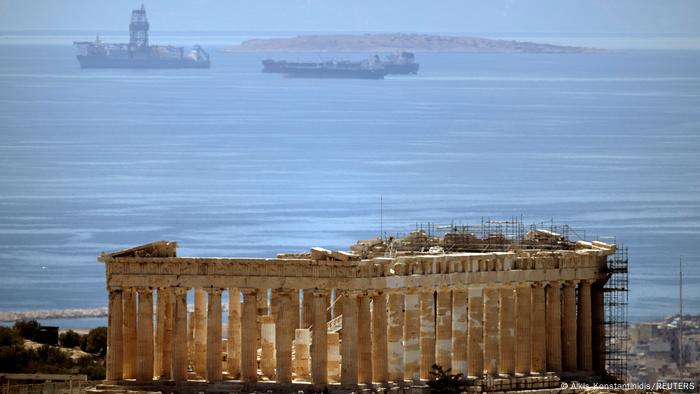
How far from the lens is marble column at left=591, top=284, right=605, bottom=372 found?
104m

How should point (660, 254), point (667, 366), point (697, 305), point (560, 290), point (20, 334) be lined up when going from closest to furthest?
point (560, 290) → point (667, 366) → point (20, 334) → point (697, 305) → point (660, 254)

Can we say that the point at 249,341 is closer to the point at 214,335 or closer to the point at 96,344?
the point at 214,335

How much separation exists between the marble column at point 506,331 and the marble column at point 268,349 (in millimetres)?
8574

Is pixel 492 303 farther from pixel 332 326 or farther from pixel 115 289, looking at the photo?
pixel 115 289

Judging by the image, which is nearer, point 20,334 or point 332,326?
point 332,326

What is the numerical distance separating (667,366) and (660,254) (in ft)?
214

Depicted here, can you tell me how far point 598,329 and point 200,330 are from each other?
50.1 feet

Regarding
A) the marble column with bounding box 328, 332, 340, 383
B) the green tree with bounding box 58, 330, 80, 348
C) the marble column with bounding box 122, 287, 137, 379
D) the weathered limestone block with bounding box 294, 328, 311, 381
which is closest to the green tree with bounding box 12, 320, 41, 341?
the green tree with bounding box 58, 330, 80, 348

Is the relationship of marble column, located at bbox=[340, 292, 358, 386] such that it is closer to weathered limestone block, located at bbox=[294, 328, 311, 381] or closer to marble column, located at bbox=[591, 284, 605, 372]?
weathered limestone block, located at bbox=[294, 328, 311, 381]

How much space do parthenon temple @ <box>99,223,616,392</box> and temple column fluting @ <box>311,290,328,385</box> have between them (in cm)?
4

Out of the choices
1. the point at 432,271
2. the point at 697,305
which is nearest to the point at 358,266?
the point at 432,271

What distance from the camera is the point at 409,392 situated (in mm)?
96875

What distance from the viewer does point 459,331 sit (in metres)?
99.5

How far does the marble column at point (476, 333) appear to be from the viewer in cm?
9994
